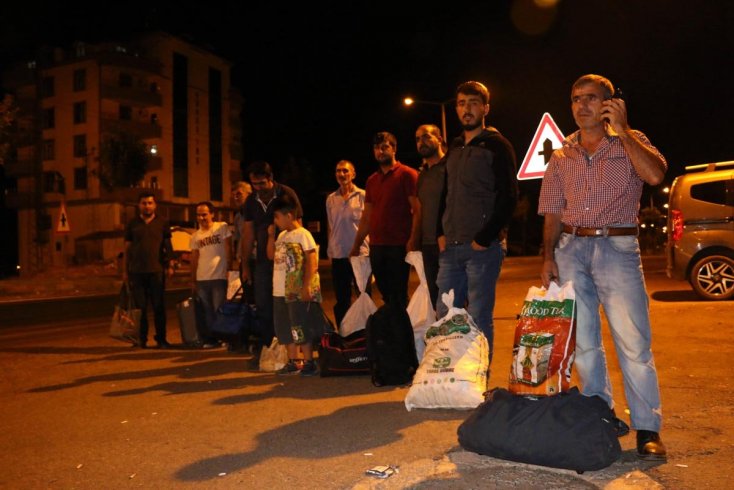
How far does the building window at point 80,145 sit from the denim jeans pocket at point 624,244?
4963 cm

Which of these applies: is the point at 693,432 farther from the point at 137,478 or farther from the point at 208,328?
the point at 208,328

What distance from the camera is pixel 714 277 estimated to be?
1109cm

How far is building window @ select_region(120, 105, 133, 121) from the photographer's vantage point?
4934 cm

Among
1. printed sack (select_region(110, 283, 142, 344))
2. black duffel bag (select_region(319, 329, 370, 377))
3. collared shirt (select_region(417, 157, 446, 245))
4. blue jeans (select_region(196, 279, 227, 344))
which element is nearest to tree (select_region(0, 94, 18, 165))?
printed sack (select_region(110, 283, 142, 344))

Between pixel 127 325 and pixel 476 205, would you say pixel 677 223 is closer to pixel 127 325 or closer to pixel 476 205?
pixel 476 205

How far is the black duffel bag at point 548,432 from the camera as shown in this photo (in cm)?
336

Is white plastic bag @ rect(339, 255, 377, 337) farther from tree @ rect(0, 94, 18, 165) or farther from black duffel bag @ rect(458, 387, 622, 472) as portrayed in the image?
tree @ rect(0, 94, 18, 165)

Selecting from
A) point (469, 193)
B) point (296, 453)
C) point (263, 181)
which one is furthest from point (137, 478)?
point (263, 181)

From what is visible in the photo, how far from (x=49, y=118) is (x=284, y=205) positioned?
50.6m

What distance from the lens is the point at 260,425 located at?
15.5 feet

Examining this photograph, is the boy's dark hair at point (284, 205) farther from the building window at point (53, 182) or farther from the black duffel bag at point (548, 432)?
the building window at point (53, 182)

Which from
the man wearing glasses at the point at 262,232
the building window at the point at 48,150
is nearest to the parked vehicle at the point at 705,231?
the man wearing glasses at the point at 262,232

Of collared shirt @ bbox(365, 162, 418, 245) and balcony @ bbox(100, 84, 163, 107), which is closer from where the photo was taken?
collared shirt @ bbox(365, 162, 418, 245)

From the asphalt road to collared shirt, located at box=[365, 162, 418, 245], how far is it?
4.81 feet
